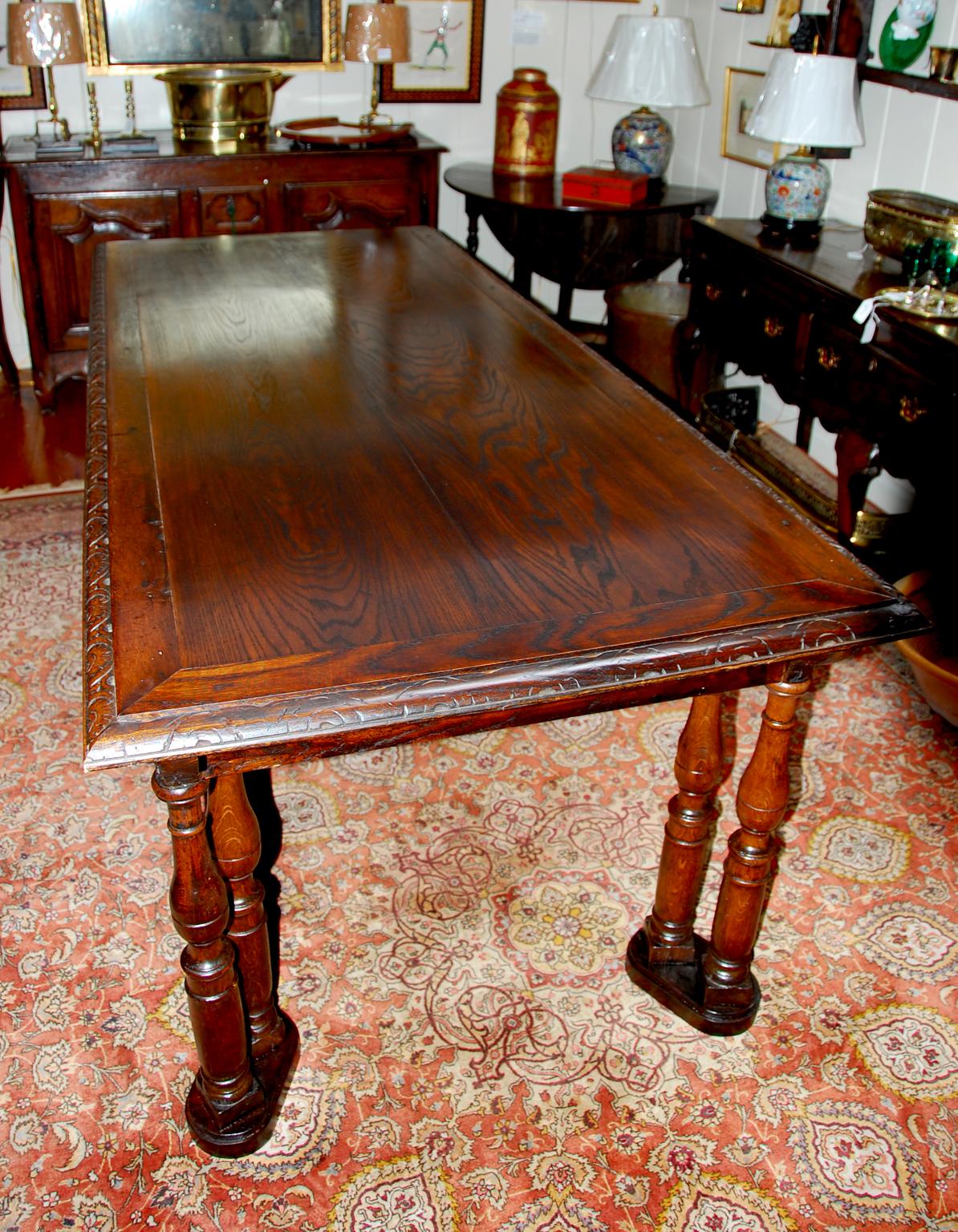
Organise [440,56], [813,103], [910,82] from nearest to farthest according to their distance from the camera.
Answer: [813,103]
[910,82]
[440,56]

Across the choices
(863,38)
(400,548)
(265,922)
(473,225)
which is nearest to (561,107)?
(473,225)

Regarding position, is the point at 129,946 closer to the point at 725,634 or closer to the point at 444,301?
the point at 725,634

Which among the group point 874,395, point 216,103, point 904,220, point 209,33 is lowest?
point 874,395

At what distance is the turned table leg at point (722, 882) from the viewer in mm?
1504

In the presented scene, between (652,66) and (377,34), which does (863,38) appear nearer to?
(652,66)

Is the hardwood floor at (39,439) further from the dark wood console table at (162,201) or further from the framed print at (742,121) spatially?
the framed print at (742,121)

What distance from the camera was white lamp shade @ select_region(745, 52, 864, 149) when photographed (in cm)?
280

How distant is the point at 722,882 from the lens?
1.66 m

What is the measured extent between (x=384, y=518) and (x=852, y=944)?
1.17 metres

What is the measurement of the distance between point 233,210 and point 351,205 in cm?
45

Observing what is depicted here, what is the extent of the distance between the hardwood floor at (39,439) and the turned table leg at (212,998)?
2.40 metres

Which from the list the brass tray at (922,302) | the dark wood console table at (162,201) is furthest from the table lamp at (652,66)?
the brass tray at (922,302)

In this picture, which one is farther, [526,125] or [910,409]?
[526,125]

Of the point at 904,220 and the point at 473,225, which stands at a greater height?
the point at 904,220
